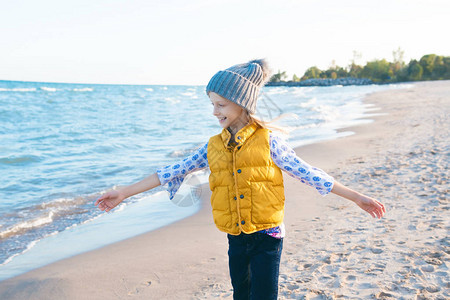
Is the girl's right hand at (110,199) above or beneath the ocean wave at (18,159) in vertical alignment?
above

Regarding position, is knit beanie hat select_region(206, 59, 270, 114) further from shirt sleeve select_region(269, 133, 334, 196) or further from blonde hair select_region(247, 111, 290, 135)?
shirt sleeve select_region(269, 133, 334, 196)

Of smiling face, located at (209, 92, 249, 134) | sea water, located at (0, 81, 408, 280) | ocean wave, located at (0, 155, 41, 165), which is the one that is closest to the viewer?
smiling face, located at (209, 92, 249, 134)

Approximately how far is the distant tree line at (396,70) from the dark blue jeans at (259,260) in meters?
89.3

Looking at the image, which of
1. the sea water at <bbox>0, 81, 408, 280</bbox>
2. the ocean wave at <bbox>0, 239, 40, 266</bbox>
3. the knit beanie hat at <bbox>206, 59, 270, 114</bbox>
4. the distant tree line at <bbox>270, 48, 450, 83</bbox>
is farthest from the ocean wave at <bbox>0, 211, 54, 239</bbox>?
the distant tree line at <bbox>270, 48, 450, 83</bbox>

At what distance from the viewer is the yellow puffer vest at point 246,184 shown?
2088 millimetres

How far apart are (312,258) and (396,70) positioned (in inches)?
4299

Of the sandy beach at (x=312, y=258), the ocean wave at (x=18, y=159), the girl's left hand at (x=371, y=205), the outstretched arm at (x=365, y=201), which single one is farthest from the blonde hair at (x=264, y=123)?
the ocean wave at (x=18, y=159)

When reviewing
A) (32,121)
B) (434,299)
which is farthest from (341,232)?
(32,121)

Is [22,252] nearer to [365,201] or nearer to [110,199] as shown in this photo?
[110,199]

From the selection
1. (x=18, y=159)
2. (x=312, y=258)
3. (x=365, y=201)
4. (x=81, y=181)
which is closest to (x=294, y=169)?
(x=365, y=201)

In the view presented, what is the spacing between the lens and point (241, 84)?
2.13 meters

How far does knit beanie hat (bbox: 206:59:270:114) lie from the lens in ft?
6.93

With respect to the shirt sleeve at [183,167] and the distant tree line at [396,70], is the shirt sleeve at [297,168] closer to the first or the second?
the shirt sleeve at [183,167]

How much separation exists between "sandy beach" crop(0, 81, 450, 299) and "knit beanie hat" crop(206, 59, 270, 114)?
5.47 ft
